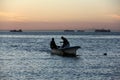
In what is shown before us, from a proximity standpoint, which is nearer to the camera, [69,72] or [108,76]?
[108,76]

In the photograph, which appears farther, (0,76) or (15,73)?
→ (15,73)

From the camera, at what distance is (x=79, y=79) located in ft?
88.2

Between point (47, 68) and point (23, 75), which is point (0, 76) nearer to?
point (23, 75)

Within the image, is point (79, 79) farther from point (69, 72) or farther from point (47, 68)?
point (47, 68)

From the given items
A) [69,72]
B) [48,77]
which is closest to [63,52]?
[69,72]

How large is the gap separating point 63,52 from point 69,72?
548 inches

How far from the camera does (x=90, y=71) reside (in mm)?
30922

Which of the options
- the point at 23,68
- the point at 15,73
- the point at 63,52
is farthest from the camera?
the point at 63,52

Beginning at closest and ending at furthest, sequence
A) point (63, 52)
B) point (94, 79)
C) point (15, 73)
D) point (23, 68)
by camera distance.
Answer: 1. point (94, 79)
2. point (15, 73)
3. point (23, 68)
4. point (63, 52)

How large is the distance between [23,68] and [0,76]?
18.1ft

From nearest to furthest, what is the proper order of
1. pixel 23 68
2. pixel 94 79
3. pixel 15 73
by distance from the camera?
pixel 94 79 < pixel 15 73 < pixel 23 68

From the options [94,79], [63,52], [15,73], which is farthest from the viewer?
[63,52]

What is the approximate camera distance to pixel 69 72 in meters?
30.5

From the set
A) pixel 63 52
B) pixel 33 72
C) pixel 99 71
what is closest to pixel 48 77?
pixel 33 72
